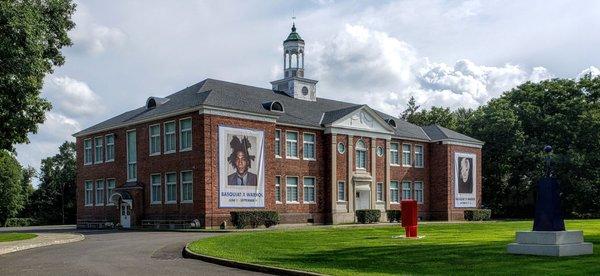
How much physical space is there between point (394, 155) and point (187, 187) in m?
18.9

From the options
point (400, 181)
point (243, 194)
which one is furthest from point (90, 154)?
point (400, 181)

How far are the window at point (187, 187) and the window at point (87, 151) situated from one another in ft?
42.0

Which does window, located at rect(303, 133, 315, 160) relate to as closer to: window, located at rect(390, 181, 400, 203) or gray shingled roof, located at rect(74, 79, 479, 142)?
gray shingled roof, located at rect(74, 79, 479, 142)

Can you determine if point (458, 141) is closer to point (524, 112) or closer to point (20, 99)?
point (524, 112)

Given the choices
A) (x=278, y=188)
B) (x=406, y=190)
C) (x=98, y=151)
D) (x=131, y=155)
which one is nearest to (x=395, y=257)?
(x=278, y=188)

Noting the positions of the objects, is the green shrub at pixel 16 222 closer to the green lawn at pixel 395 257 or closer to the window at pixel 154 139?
the window at pixel 154 139

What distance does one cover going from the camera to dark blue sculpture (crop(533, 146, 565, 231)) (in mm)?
18406

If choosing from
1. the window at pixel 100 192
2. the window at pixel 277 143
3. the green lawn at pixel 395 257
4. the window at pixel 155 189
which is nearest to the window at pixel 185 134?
the window at pixel 155 189

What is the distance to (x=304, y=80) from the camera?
52875 mm

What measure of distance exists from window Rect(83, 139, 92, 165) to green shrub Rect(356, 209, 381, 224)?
20.1 meters

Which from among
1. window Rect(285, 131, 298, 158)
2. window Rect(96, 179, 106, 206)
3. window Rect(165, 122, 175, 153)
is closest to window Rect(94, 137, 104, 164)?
window Rect(96, 179, 106, 206)

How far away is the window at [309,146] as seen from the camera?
1863 inches

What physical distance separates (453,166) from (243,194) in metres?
21.9

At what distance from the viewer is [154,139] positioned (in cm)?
4447
